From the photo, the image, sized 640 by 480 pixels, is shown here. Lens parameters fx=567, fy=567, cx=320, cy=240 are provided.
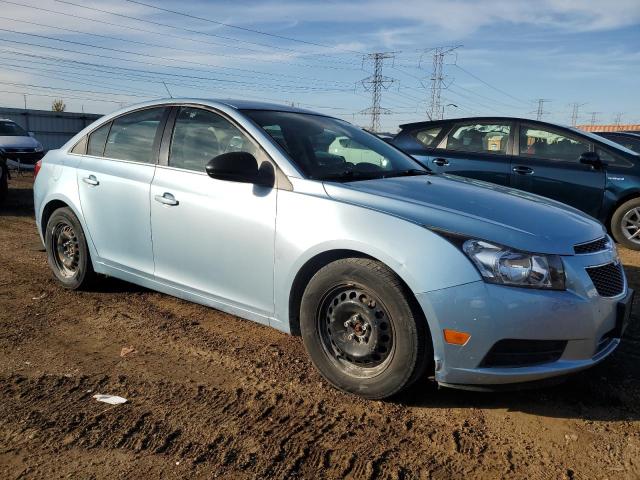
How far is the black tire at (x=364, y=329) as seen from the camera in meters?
2.90

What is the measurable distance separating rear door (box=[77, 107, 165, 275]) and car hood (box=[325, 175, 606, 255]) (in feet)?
5.39

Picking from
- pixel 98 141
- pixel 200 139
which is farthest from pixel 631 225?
pixel 98 141

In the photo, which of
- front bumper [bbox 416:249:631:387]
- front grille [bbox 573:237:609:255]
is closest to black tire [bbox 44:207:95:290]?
front bumper [bbox 416:249:631:387]

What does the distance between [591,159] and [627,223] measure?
1.02 metres

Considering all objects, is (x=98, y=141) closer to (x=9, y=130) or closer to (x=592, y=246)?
(x=592, y=246)

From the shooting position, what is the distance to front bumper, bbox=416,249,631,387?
108 inches

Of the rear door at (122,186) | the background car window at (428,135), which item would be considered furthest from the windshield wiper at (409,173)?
the background car window at (428,135)

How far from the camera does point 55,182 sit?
16.5ft

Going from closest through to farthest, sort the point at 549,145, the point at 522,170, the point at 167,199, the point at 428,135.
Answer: the point at 167,199
the point at 522,170
the point at 549,145
the point at 428,135

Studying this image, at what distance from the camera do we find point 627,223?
7.40 metres

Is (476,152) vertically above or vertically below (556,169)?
above

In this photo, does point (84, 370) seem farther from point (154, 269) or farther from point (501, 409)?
point (501, 409)

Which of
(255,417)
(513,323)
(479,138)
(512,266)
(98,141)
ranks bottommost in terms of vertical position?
(255,417)

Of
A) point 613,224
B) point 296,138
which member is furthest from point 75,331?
point 613,224
